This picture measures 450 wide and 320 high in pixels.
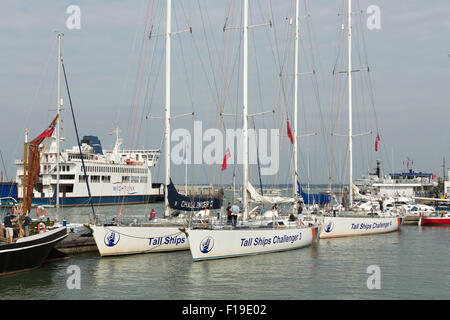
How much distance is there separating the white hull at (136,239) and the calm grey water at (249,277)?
1.41ft

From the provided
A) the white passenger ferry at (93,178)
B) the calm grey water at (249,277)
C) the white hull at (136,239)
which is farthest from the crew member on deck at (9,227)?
the white passenger ferry at (93,178)

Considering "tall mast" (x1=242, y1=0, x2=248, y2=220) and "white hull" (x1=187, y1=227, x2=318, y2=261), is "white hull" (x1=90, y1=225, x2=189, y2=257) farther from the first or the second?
"tall mast" (x1=242, y1=0, x2=248, y2=220)

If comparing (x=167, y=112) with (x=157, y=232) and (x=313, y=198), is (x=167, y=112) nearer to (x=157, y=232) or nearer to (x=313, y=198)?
(x=157, y=232)

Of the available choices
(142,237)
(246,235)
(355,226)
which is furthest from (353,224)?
(142,237)

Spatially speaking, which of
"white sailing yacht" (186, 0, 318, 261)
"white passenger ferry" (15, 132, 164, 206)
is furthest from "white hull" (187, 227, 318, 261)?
"white passenger ferry" (15, 132, 164, 206)

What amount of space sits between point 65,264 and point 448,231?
3082 centimetres

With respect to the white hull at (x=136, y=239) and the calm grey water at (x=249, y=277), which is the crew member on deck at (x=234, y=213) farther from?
the white hull at (x=136, y=239)

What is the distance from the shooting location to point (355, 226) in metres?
34.7

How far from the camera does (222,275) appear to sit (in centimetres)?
2017

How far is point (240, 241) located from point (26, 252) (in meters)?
9.82

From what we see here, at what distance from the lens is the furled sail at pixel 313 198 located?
116ft

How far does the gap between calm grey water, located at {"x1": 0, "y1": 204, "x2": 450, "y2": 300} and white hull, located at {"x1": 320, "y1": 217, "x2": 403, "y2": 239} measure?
5162 mm
